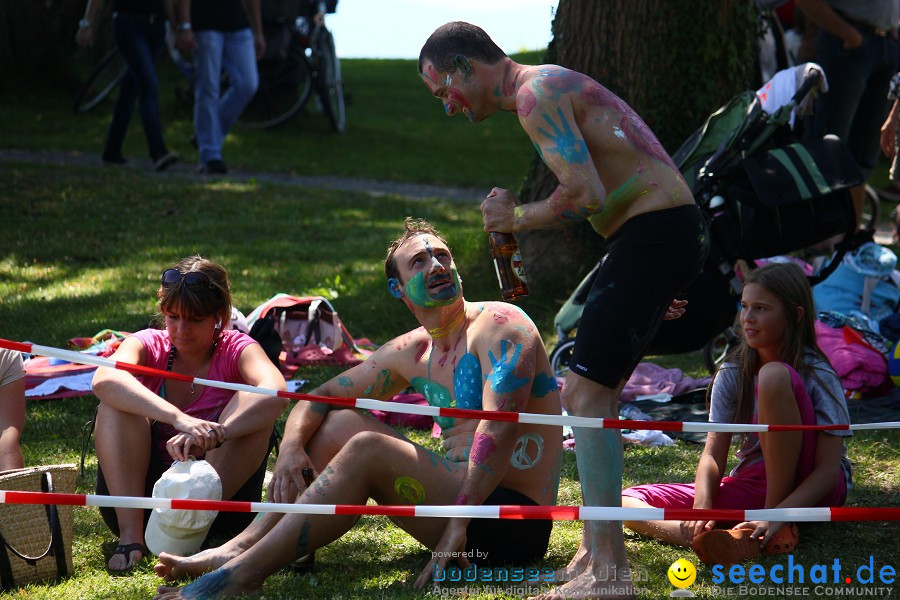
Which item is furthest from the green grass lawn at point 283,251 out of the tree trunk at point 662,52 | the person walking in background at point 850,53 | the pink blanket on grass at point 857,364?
the person walking in background at point 850,53

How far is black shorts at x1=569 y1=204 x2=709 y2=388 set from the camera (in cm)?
331

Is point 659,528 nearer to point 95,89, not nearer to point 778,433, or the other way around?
point 778,433

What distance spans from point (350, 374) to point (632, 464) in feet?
5.14

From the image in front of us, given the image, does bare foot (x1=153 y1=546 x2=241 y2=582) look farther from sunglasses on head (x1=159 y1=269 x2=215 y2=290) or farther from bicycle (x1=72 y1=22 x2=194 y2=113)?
bicycle (x1=72 y1=22 x2=194 y2=113)

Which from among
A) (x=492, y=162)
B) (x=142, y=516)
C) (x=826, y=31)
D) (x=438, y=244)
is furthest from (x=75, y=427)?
(x=492, y=162)

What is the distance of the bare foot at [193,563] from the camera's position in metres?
3.36

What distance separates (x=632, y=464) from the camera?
487 centimetres

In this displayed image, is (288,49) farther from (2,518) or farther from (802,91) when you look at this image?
(2,518)

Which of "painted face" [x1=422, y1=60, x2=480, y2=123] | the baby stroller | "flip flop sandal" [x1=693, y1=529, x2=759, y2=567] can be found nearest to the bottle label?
"painted face" [x1=422, y1=60, x2=480, y2=123]

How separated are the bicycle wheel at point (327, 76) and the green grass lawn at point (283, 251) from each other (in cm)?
36

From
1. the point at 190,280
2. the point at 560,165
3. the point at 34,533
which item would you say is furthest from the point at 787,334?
the point at 34,533

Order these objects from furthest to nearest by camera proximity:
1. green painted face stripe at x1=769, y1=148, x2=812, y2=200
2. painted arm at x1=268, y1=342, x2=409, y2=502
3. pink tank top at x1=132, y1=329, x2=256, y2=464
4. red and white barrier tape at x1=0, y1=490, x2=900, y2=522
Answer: green painted face stripe at x1=769, y1=148, x2=812, y2=200, pink tank top at x1=132, y1=329, x2=256, y2=464, painted arm at x1=268, y1=342, x2=409, y2=502, red and white barrier tape at x1=0, y1=490, x2=900, y2=522

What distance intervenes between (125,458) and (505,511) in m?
1.33

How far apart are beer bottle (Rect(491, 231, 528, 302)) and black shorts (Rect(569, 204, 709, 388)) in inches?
10.1
